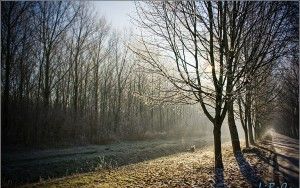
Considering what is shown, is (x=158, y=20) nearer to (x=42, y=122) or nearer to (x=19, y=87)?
(x=42, y=122)

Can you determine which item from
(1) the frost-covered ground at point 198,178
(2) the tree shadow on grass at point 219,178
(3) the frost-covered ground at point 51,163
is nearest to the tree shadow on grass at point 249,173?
(1) the frost-covered ground at point 198,178

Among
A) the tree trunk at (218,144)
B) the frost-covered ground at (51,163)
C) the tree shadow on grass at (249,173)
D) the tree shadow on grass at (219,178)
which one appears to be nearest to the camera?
the tree shadow on grass at (219,178)

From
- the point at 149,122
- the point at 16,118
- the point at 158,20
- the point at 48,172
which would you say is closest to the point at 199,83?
the point at 158,20

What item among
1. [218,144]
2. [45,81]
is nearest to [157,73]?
[218,144]

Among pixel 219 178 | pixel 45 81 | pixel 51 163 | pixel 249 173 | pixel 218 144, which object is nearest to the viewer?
pixel 219 178

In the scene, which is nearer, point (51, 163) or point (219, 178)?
point (219, 178)

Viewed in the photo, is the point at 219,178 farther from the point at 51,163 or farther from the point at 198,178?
the point at 51,163

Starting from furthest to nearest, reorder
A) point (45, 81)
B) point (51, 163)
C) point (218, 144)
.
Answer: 1. point (45, 81)
2. point (51, 163)
3. point (218, 144)

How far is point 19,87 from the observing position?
1101 inches

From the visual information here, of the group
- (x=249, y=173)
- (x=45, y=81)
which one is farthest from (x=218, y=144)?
(x=45, y=81)

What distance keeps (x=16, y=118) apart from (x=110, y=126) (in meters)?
16.2


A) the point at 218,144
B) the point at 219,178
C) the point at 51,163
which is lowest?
the point at 51,163

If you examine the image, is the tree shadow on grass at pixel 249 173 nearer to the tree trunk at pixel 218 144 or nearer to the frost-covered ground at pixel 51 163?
the tree trunk at pixel 218 144

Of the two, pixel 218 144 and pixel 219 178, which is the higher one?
pixel 218 144
